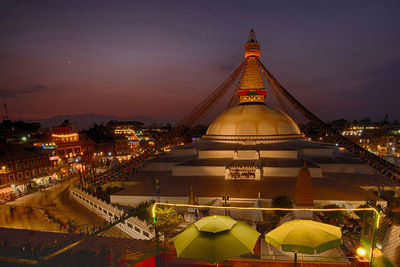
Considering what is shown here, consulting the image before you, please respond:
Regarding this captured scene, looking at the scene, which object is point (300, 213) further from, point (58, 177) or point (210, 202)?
point (58, 177)

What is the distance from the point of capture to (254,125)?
24.4 m

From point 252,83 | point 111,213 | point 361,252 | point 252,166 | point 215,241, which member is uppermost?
point 252,83

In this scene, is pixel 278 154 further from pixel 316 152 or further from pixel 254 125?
pixel 254 125

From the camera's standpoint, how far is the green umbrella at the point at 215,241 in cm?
486


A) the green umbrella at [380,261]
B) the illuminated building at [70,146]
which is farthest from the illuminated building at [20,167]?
the green umbrella at [380,261]

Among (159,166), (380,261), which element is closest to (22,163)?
(159,166)

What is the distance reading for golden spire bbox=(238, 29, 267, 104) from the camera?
27516 millimetres

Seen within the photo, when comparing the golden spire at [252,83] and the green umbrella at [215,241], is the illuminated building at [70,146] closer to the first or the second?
the golden spire at [252,83]

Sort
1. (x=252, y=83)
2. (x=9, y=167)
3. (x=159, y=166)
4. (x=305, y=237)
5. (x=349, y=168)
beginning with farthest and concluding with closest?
(x=252, y=83) → (x=9, y=167) → (x=159, y=166) → (x=349, y=168) → (x=305, y=237)

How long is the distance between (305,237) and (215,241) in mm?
2025

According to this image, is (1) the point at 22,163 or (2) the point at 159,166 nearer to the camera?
(2) the point at 159,166

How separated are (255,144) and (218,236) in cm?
1900

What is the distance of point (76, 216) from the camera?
1642 cm

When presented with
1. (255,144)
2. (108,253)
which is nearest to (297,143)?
(255,144)
